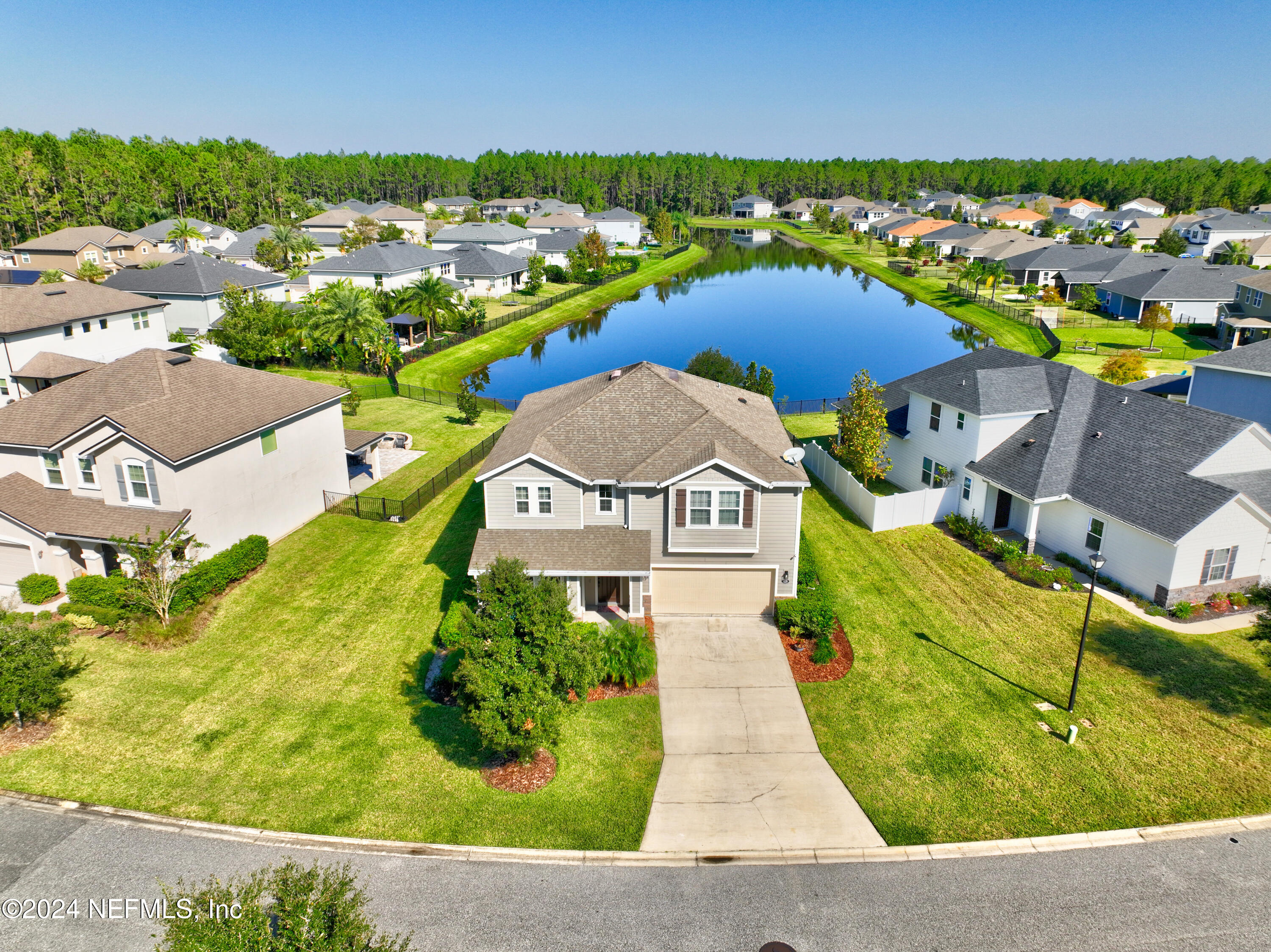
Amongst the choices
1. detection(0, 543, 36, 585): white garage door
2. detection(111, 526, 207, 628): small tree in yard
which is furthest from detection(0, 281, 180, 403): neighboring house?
detection(111, 526, 207, 628): small tree in yard

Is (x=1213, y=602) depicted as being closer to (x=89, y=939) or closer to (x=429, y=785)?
(x=429, y=785)

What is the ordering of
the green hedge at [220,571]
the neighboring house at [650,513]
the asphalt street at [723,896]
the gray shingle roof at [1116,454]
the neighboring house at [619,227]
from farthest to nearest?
the neighboring house at [619,227], the gray shingle roof at [1116,454], the green hedge at [220,571], the neighboring house at [650,513], the asphalt street at [723,896]

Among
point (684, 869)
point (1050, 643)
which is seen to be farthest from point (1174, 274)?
point (684, 869)

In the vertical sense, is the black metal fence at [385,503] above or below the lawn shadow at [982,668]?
above

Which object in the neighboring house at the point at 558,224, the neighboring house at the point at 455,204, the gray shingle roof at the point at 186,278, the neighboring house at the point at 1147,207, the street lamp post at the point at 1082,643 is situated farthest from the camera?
the neighboring house at the point at 455,204

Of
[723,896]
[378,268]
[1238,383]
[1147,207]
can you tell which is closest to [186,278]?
[378,268]

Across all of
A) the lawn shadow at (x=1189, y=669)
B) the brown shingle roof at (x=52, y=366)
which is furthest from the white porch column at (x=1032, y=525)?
the brown shingle roof at (x=52, y=366)

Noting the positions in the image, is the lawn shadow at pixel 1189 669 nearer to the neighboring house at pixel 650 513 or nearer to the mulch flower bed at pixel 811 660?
the mulch flower bed at pixel 811 660
